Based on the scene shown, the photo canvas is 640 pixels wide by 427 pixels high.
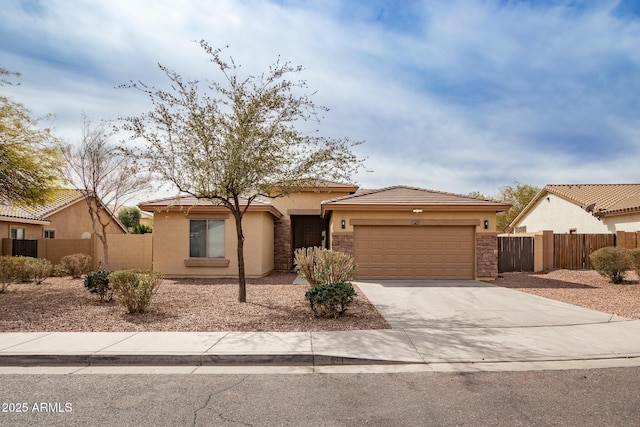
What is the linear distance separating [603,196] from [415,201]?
14736mm

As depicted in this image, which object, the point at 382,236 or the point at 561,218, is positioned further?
the point at 561,218

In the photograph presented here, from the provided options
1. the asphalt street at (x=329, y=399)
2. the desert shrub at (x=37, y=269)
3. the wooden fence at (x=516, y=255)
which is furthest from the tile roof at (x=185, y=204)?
the asphalt street at (x=329, y=399)

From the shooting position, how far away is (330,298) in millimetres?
8242

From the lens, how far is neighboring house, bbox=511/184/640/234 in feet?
65.5

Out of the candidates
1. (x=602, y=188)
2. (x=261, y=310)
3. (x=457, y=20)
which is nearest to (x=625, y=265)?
(x=457, y=20)

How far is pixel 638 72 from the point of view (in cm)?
1159

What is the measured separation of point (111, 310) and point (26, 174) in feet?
21.8

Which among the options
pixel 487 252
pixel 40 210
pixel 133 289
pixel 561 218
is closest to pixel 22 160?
pixel 133 289

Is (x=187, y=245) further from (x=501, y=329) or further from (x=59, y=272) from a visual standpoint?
(x=501, y=329)

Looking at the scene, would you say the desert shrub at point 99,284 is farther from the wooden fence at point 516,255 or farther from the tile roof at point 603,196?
the tile roof at point 603,196

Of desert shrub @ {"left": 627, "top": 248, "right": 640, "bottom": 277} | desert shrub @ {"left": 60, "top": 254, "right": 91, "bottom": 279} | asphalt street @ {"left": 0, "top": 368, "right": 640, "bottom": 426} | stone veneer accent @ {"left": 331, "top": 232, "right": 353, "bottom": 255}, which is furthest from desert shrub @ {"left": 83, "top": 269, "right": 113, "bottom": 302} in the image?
desert shrub @ {"left": 627, "top": 248, "right": 640, "bottom": 277}

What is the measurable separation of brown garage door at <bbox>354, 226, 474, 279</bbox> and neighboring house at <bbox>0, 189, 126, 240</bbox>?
Answer: 523 inches

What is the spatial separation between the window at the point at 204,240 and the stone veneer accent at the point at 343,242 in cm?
436

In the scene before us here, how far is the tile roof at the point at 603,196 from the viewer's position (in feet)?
66.3
